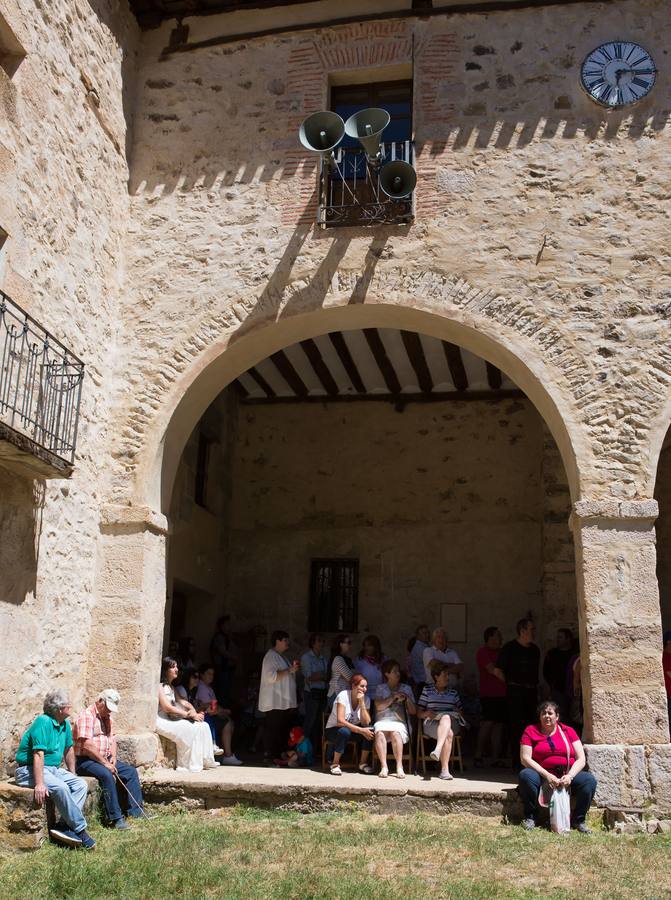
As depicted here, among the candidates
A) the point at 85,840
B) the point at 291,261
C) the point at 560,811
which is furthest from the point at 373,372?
the point at 85,840

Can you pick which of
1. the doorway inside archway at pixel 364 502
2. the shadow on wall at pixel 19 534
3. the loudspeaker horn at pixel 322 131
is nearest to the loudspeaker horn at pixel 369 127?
the loudspeaker horn at pixel 322 131

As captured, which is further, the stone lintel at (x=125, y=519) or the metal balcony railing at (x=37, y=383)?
the stone lintel at (x=125, y=519)

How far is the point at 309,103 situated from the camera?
920 cm

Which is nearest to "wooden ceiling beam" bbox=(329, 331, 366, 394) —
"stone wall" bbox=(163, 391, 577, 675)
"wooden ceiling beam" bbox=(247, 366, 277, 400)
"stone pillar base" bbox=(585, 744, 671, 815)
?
"stone wall" bbox=(163, 391, 577, 675)

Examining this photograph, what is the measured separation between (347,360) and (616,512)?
540 centimetres

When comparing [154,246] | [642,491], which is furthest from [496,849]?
[154,246]

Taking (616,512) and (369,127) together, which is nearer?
(616,512)

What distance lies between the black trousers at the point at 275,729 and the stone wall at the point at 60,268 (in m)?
2.11

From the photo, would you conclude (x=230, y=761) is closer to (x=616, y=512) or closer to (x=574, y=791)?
(x=574, y=791)

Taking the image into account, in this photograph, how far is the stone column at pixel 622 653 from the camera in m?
7.05

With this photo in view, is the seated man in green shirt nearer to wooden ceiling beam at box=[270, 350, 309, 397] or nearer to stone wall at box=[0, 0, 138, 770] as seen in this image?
stone wall at box=[0, 0, 138, 770]

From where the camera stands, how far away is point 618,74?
28.2ft

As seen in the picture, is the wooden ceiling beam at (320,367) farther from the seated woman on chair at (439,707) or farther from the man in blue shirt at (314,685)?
the seated woman on chair at (439,707)

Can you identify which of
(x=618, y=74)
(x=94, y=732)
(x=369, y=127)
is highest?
(x=618, y=74)
